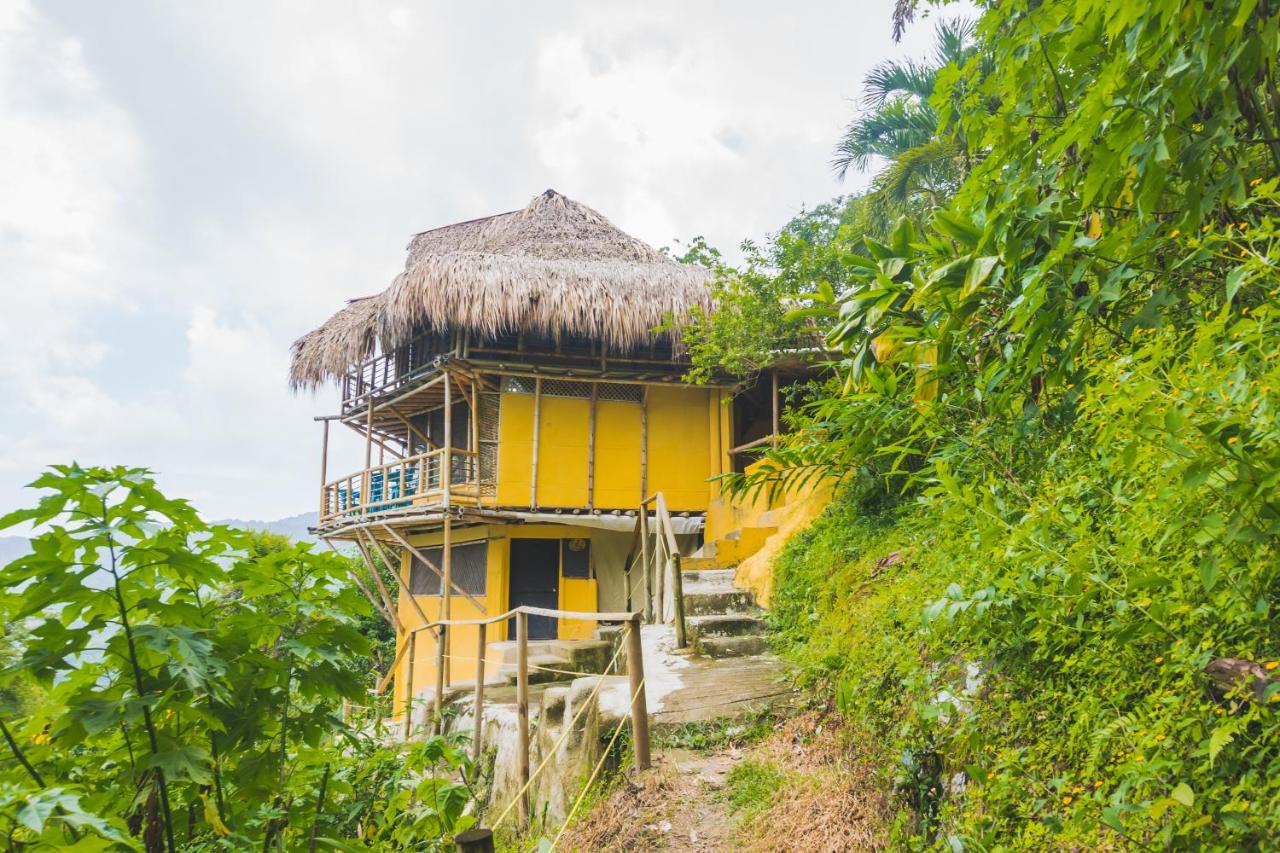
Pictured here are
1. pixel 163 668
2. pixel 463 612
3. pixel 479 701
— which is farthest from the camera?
pixel 463 612

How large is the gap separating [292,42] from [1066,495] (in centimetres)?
511

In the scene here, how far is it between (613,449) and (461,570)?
3.07m

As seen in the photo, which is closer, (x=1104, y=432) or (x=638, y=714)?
(x=1104, y=432)

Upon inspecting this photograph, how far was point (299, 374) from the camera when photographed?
39.6 ft

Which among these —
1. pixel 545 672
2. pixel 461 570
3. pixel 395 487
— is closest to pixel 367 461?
pixel 395 487

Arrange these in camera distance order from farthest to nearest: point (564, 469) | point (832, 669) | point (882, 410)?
point (564, 469) → point (832, 669) → point (882, 410)

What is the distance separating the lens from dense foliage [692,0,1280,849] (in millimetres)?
1479

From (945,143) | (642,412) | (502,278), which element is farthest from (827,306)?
(945,143)

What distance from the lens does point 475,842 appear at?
7.43ft

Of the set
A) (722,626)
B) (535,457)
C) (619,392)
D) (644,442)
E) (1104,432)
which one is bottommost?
(722,626)

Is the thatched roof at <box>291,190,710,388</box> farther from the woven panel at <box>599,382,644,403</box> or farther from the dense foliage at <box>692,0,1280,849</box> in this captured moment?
the dense foliage at <box>692,0,1280,849</box>

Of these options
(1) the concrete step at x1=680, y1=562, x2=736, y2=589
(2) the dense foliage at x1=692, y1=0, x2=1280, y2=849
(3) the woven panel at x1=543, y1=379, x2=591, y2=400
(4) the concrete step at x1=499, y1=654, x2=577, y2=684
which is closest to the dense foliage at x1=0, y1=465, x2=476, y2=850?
(2) the dense foliage at x1=692, y1=0, x2=1280, y2=849

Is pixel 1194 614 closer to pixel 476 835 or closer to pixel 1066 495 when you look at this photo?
pixel 1066 495

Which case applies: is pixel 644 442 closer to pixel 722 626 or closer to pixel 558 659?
pixel 558 659
